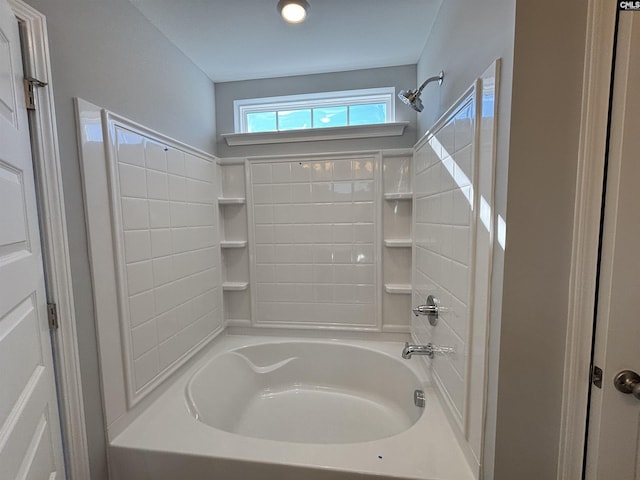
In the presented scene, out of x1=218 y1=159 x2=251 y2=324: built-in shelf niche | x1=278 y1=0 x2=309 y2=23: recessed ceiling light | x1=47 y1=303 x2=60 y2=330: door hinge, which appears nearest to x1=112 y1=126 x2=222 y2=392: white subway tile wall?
x1=218 y1=159 x2=251 y2=324: built-in shelf niche

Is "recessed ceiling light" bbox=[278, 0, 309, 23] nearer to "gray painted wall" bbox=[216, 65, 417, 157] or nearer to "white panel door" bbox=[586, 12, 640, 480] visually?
"gray painted wall" bbox=[216, 65, 417, 157]

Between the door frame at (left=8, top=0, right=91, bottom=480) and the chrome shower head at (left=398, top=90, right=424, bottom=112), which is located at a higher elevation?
the chrome shower head at (left=398, top=90, right=424, bottom=112)

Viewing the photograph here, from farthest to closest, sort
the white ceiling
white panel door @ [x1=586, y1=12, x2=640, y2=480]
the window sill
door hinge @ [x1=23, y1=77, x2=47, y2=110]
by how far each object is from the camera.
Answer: the window sill, the white ceiling, door hinge @ [x1=23, y1=77, x2=47, y2=110], white panel door @ [x1=586, y1=12, x2=640, y2=480]

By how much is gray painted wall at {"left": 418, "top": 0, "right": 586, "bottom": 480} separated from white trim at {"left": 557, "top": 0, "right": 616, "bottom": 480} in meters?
0.02

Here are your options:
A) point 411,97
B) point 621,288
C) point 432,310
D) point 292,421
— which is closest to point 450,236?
point 432,310

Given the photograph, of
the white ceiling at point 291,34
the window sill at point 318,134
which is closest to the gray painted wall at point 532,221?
the white ceiling at point 291,34

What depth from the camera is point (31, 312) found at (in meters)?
0.87

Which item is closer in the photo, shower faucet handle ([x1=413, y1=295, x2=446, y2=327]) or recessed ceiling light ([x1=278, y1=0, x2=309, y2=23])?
recessed ceiling light ([x1=278, y1=0, x2=309, y2=23])

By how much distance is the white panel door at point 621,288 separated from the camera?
71 centimetres

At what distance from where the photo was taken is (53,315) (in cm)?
97

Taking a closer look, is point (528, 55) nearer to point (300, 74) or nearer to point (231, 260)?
point (300, 74)

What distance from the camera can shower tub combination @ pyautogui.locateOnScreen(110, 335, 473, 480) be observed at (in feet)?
3.67

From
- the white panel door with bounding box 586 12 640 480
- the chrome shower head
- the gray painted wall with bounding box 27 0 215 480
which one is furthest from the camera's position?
the chrome shower head

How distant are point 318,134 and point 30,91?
1.51m
